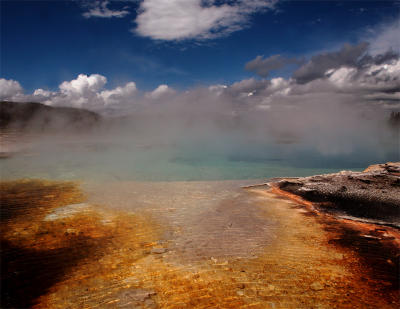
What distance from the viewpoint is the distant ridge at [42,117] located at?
128 ft

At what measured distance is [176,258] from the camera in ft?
12.7

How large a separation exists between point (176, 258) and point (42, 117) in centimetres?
5305

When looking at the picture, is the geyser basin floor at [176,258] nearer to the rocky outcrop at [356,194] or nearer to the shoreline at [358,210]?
the shoreline at [358,210]

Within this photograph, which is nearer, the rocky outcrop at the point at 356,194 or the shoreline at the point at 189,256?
the shoreline at the point at 189,256

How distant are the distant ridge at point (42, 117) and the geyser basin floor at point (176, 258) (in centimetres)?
3665

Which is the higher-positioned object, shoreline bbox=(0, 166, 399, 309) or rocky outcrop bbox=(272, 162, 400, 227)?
rocky outcrop bbox=(272, 162, 400, 227)

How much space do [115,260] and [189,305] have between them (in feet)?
4.88

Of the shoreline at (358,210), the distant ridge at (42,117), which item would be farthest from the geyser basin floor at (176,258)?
the distant ridge at (42,117)

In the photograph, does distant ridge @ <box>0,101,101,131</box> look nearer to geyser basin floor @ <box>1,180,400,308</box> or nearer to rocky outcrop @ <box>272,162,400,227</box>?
geyser basin floor @ <box>1,180,400,308</box>

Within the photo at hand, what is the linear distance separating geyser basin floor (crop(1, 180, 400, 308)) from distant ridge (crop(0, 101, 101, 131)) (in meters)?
36.6

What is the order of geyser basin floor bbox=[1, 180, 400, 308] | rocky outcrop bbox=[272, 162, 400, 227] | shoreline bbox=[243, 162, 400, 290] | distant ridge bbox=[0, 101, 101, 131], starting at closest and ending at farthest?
1. geyser basin floor bbox=[1, 180, 400, 308]
2. shoreline bbox=[243, 162, 400, 290]
3. rocky outcrop bbox=[272, 162, 400, 227]
4. distant ridge bbox=[0, 101, 101, 131]

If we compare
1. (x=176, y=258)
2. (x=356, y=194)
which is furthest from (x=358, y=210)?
(x=176, y=258)

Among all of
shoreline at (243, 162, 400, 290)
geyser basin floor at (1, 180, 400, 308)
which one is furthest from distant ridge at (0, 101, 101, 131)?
shoreline at (243, 162, 400, 290)

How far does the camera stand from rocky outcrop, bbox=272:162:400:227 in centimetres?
591
